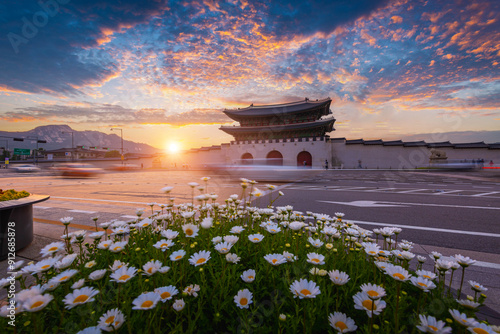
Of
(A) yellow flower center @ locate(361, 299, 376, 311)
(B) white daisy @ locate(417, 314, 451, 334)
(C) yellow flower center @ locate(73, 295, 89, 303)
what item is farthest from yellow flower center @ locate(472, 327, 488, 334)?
(C) yellow flower center @ locate(73, 295, 89, 303)

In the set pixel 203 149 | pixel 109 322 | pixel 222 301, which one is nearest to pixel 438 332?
pixel 222 301

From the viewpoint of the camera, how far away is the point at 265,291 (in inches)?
61.7

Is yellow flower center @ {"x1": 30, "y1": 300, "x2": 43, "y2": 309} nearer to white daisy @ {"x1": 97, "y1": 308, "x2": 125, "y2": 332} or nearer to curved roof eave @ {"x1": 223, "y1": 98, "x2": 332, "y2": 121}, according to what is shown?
white daisy @ {"x1": 97, "y1": 308, "x2": 125, "y2": 332}

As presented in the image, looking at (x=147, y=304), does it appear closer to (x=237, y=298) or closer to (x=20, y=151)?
(x=237, y=298)

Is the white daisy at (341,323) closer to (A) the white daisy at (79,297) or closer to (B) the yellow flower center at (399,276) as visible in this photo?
(B) the yellow flower center at (399,276)

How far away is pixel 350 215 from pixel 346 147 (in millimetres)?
30849

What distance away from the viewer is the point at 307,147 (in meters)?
34.2

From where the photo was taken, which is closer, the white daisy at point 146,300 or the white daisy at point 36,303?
the white daisy at point 36,303

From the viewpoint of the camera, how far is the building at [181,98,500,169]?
30391 millimetres

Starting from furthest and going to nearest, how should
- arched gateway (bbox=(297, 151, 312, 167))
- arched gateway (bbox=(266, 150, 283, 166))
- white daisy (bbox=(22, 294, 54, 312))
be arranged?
arched gateway (bbox=(297, 151, 312, 167)) < arched gateway (bbox=(266, 150, 283, 166)) < white daisy (bbox=(22, 294, 54, 312))

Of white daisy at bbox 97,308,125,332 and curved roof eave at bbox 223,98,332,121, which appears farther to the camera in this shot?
curved roof eave at bbox 223,98,332,121

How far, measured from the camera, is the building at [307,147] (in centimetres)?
3039

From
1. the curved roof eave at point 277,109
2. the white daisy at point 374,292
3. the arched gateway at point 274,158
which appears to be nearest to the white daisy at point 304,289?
the white daisy at point 374,292

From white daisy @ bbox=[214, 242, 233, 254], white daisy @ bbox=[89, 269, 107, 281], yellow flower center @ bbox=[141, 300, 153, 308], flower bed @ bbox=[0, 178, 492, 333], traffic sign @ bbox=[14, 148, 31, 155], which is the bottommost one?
flower bed @ bbox=[0, 178, 492, 333]
